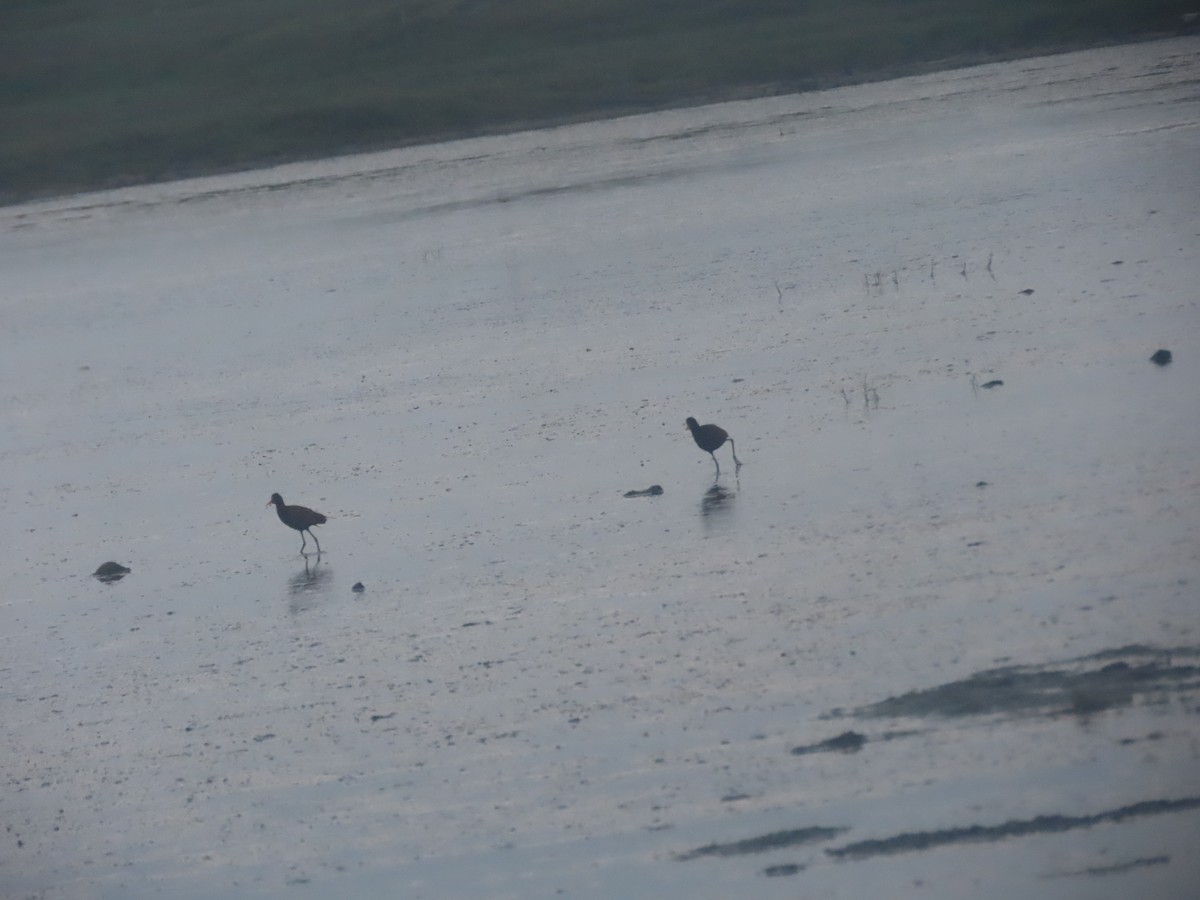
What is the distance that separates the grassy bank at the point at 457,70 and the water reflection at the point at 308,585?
92.8 feet

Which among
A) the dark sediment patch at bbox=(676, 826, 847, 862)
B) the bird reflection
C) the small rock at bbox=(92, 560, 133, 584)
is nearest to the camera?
the dark sediment patch at bbox=(676, 826, 847, 862)

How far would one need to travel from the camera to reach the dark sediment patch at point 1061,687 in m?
7.39

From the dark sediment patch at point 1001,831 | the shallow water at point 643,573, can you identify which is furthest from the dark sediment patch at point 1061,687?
the dark sediment patch at point 1001,831

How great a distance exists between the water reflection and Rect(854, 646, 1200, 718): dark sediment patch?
13.2ft

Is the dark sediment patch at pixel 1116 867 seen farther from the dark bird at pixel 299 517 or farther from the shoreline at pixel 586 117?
the shoreline at pixel 586 117

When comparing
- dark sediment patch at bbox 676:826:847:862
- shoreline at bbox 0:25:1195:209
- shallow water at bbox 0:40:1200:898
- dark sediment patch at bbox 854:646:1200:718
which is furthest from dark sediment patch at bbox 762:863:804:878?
shoreline at bbox 0:25:1195:209

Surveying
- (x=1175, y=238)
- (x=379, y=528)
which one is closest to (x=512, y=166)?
(x=1175, y=238)

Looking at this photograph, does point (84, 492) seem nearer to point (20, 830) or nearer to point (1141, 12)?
point (20, 830)

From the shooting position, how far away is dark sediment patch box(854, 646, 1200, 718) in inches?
291

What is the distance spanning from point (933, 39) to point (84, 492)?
29541mm

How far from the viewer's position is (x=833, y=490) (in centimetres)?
1101

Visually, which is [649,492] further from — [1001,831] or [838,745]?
[1001,831]

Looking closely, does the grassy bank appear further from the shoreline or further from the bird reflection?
the bird reflection

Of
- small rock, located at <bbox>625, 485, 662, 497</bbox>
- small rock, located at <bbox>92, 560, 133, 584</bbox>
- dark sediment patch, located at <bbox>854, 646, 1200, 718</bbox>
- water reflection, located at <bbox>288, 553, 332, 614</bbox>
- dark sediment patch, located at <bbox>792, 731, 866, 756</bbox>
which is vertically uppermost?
small rock, located at <bbox>92, 560, 133, 584</bbox>
